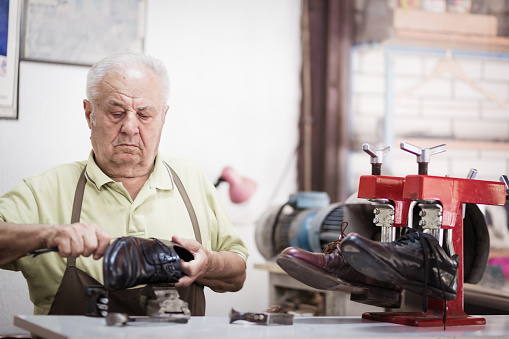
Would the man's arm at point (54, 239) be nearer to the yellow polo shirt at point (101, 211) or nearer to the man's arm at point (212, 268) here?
the yellow polo shirt at point (101, 211)

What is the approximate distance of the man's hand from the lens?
1824mm

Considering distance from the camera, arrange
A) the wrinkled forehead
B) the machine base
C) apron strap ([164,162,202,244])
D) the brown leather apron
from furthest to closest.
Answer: apron strap ([164,162,202,244]), the wrinkled forehead, the brown leather apron, the machine base

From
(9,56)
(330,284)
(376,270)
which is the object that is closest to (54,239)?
(330,284)

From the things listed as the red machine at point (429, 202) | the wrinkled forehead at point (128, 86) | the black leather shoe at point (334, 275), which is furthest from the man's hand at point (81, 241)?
the red machine at point (429, 202)

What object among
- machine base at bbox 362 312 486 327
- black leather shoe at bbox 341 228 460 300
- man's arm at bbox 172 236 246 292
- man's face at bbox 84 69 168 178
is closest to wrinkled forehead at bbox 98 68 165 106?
man's face at bbox 84 69 168 178

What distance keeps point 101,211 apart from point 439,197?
1.07 metres

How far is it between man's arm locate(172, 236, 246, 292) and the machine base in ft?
1.63

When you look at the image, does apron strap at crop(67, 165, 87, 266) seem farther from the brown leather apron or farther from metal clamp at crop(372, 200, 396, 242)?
metal clamp at crop(372, 200, 396, 242)

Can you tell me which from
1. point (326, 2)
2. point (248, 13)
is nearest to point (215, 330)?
point (248, 13)

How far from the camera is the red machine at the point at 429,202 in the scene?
1897 mm

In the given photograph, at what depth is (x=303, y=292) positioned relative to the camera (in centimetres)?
364

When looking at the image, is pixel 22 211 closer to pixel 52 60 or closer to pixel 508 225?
pixel 52 60

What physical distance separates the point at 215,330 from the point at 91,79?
1.07 metres

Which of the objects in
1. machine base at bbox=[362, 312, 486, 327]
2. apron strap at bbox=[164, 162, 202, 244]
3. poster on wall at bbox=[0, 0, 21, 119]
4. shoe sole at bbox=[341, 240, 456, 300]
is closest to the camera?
shoe sole at bbox=[341, 240, 456, 300]
